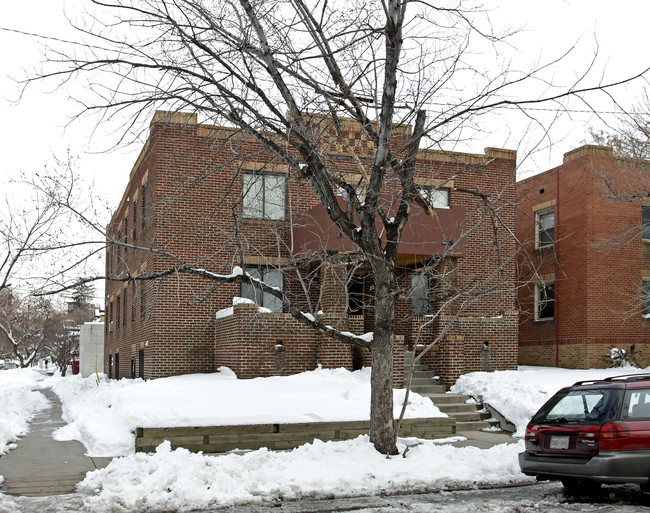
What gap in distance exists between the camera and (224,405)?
1306 centimetres

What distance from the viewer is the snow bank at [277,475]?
841cm

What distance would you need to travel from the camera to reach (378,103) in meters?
11.2

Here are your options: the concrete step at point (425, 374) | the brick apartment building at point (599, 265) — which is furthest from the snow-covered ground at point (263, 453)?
the brick apartment building at point (599, 265)

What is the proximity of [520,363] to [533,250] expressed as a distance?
428 cm

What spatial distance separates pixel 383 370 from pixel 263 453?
2.27 metres

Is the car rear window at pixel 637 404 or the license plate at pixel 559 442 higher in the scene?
the car rear window at pixel 637 404

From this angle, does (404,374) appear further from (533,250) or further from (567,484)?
(533,250)

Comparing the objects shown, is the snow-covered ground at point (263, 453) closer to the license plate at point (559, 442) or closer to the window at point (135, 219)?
the license plate at point (559, 442)

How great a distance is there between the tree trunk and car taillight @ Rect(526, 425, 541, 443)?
2251 millimetres

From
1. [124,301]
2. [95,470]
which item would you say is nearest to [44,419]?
[124,301]

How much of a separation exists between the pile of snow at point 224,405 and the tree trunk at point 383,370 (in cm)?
291

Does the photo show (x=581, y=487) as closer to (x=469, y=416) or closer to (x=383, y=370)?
(x=383, y=370)

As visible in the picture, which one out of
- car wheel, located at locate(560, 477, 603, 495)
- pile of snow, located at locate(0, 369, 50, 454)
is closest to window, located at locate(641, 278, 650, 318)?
car wheel, located at locate(560, 477, 603, 495)

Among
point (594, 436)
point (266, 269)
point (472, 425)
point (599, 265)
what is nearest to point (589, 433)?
point (594, 436)
